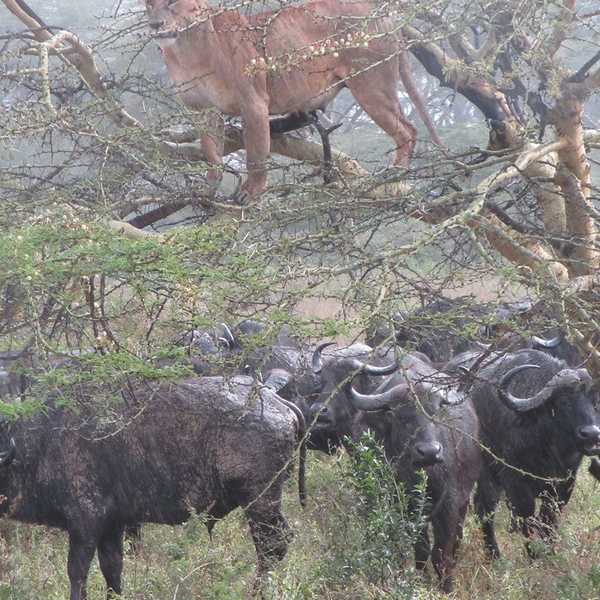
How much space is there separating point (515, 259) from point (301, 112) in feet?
6.95

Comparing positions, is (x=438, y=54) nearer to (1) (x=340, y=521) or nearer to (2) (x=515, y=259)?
(2) (x=515, y=259)

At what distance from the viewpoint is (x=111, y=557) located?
662cm

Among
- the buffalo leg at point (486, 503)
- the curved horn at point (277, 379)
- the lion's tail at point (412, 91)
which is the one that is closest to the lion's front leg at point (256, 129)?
the curved horn at point (277, 379)

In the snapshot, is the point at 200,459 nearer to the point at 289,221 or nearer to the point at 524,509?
the point at 289,221

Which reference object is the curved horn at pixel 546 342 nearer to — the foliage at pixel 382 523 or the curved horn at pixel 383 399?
the curved horn at pixel 383 399

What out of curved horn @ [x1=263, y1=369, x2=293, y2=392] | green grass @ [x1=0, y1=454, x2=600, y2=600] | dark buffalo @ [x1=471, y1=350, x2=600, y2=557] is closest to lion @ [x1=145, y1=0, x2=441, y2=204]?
curved horn @ [x1=263, y1=369, x2=293, y2=392]

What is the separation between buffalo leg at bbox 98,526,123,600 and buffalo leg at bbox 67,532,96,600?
0.21 m

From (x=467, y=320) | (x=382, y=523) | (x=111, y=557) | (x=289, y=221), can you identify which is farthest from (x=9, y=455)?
(x=467, y=320)

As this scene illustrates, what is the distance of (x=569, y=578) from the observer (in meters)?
5.79

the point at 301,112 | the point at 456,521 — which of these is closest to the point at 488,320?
the point at 456,521

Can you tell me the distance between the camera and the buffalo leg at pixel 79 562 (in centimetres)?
632

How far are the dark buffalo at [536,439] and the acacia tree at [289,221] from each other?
73 cm

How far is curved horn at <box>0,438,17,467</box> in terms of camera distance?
6453mm

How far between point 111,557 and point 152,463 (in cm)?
57
